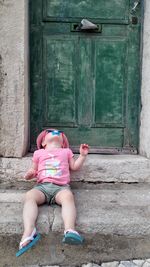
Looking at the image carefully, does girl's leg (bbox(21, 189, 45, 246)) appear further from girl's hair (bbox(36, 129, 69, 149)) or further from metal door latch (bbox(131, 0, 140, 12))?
metal door latch (bbox(131, 0, 140, 12))

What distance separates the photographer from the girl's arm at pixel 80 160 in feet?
9.75

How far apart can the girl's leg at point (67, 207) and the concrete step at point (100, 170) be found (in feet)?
1.78

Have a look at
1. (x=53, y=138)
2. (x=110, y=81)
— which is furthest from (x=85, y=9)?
(x=53, y=138)

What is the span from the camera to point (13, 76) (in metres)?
3.25

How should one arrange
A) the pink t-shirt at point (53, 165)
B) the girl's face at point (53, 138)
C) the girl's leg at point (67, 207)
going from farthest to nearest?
the girl's face at point (53, 138) → the pink t-shirt at point (53, 165) → the girl's leg at point (67, 207)

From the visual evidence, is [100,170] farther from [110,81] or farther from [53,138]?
[110,81]

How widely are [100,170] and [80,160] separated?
0.36 metres

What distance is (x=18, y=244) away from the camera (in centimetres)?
255

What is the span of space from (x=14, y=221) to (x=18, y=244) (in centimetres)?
16

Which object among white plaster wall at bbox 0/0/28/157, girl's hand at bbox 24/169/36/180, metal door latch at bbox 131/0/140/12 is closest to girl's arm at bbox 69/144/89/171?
girl's hand at bbox 24/169/36/180

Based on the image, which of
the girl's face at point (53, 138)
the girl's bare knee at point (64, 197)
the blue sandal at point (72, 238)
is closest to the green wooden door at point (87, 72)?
the girl's face at point (53, 138)

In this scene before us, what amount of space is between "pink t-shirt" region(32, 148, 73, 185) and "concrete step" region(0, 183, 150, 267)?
258 millimetres

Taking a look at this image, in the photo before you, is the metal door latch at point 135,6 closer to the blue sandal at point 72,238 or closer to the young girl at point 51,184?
the young girl at point 51,184

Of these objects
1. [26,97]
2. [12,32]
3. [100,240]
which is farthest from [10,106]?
[100,240]
